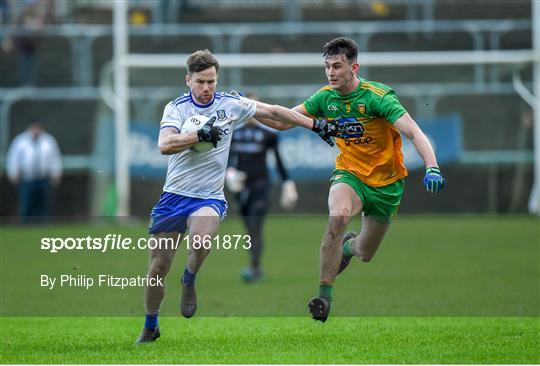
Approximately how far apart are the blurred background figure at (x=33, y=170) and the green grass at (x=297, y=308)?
11.2 ft

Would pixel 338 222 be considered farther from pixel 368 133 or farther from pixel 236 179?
pixel 236 179

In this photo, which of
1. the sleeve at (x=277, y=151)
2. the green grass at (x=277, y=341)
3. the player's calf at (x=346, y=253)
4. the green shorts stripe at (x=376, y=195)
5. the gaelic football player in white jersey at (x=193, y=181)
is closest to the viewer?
the green grass at (x=277, y=341)

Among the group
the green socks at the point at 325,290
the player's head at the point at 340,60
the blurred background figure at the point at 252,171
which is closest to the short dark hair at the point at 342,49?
the player's head at the point at 340,60

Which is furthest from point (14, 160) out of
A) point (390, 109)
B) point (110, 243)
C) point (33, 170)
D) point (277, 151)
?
point (390, 109)

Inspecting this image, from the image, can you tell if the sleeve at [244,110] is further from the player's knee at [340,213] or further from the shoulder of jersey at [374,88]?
the player's knee at [340,213]

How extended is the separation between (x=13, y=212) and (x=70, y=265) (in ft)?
28.9

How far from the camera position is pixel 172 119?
8.97m

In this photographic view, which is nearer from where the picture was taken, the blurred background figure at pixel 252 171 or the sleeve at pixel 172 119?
the sleeve at pixel 172 119

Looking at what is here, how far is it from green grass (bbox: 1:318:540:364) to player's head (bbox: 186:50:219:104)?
2015 millimetres

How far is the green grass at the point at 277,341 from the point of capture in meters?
8.37

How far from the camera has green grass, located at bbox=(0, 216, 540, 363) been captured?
28.5 ft

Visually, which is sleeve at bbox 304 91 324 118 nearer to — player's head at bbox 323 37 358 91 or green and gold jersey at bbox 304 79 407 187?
green and gold jersey at bbox 304 79 407 187

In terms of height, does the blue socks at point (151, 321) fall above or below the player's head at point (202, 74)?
below

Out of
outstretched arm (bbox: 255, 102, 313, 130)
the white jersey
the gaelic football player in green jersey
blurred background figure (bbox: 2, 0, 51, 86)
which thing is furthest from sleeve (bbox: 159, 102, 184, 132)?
blurred background figure (bbox: 2, 0, 51, 86)
